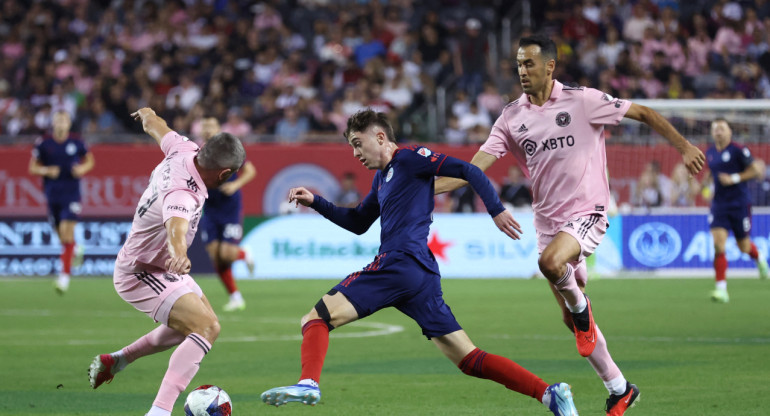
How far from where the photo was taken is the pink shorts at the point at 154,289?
24.6 ft

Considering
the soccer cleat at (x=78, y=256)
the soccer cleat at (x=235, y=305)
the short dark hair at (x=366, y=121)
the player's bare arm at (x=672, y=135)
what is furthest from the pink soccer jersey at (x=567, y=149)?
the soccer cleat at (x=78, y=256)

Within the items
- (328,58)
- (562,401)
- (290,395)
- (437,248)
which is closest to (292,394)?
(290,395)

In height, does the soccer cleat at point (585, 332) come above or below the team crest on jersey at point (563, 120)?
below

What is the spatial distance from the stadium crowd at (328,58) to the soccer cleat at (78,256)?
2848 mm

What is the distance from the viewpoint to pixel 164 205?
6.89m

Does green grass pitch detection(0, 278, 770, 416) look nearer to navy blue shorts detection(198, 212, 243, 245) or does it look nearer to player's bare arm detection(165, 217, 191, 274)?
navy blue shorts detection(198, 212, 243, 245)

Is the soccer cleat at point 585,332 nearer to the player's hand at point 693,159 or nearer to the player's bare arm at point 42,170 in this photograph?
the player's hand at point 693,159

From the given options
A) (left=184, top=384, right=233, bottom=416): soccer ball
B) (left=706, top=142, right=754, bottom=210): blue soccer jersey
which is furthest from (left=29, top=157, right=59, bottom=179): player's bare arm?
(left=184, top=384, right=233, bottom=416): soccer ball

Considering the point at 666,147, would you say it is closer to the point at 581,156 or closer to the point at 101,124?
the point at 101,124

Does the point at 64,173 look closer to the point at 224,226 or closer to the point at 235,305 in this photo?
the point at 224,226

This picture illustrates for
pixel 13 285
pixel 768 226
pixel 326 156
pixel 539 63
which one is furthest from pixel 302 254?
pixel 539 63

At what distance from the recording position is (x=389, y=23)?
28.4 m

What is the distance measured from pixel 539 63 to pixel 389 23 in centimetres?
2079

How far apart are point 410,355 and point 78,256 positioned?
11.7 meters
